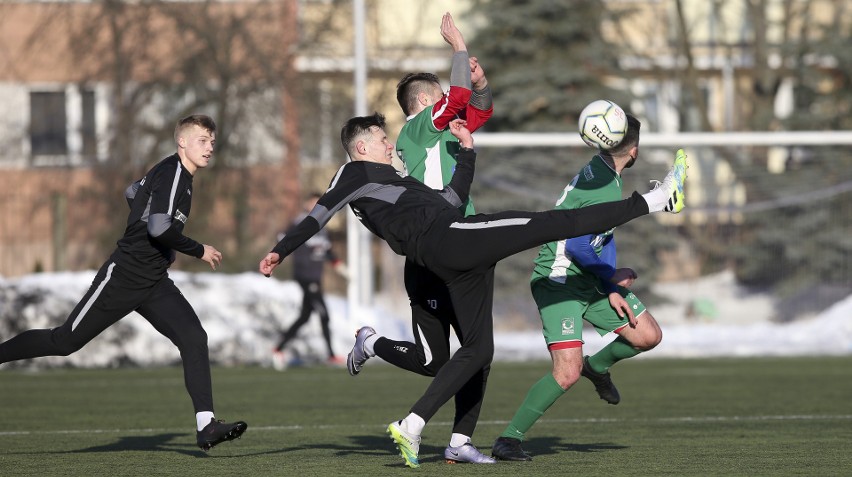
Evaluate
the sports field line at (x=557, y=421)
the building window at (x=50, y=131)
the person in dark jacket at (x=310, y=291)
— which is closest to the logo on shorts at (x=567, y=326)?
the sports field line at (x=557, y=421)

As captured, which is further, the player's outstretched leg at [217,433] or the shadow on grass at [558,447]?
the shadow on grass at [558,447]

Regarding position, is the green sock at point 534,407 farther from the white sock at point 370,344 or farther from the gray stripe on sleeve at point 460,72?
the gray stripe on sleeve at point 460,72

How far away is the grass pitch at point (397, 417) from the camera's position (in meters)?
7.99

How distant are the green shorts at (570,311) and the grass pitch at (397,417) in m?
0.72

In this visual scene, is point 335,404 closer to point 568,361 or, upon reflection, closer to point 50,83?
point 568,361

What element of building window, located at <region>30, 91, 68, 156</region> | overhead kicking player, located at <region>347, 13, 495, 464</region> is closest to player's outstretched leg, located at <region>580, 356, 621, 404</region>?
overhead kicking player, located at <region>347, 13, 495, 464</region>

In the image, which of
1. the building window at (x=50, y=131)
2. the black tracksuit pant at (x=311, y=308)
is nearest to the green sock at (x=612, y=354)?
the black tracksuit pant at (x=311, y=308)

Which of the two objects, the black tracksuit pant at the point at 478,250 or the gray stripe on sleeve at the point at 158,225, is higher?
the gray stripe on sleeve at the point at 158,225

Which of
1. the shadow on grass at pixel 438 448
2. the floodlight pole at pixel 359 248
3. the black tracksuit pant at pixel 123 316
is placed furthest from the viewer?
the floodlight pole at pixel 359 248

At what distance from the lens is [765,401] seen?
12.6 metres

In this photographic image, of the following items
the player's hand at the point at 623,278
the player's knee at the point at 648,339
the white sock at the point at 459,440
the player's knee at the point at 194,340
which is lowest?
the white sock at the point at 459,440

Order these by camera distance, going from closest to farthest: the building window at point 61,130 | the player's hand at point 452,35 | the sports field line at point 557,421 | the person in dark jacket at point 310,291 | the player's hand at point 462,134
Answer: the player's hand at point 462,134 < the player's hand at point 452,35 < the sports field line at point 557,421 < the person in dark jacket at point 310,291 < the building window at point 61,130

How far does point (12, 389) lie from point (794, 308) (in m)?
10.8

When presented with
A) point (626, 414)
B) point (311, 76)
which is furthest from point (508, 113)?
point (626, 414)
